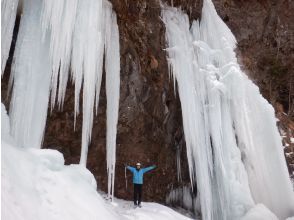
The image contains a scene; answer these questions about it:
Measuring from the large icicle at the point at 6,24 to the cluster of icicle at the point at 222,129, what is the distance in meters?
3.85

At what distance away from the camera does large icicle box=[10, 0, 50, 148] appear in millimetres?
5781

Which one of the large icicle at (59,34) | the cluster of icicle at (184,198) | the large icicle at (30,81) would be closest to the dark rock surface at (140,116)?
the cluster of icicle at (184,198)

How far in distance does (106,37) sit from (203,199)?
12.9 ft

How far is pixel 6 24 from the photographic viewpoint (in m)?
5.93

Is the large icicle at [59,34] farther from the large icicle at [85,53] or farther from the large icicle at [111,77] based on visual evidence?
the large icicle at [111,77]

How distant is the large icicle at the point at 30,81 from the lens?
578 centimetres

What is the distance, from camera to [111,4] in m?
7.43

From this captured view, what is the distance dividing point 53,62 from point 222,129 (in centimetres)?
443

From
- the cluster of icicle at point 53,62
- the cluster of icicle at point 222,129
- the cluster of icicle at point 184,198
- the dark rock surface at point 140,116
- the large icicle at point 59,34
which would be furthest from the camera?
the cluster of icicle at point 184,198

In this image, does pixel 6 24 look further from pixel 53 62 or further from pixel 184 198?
pixel 184 198

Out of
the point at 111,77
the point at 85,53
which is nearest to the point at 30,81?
the point at 85,53

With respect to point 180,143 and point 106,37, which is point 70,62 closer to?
point 106,37

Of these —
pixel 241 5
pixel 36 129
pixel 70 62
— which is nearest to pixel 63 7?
pixel 70 62

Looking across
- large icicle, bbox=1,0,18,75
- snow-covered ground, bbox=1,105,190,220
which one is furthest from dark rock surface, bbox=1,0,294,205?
snow-covered ground, bbox=1,105,190,220
